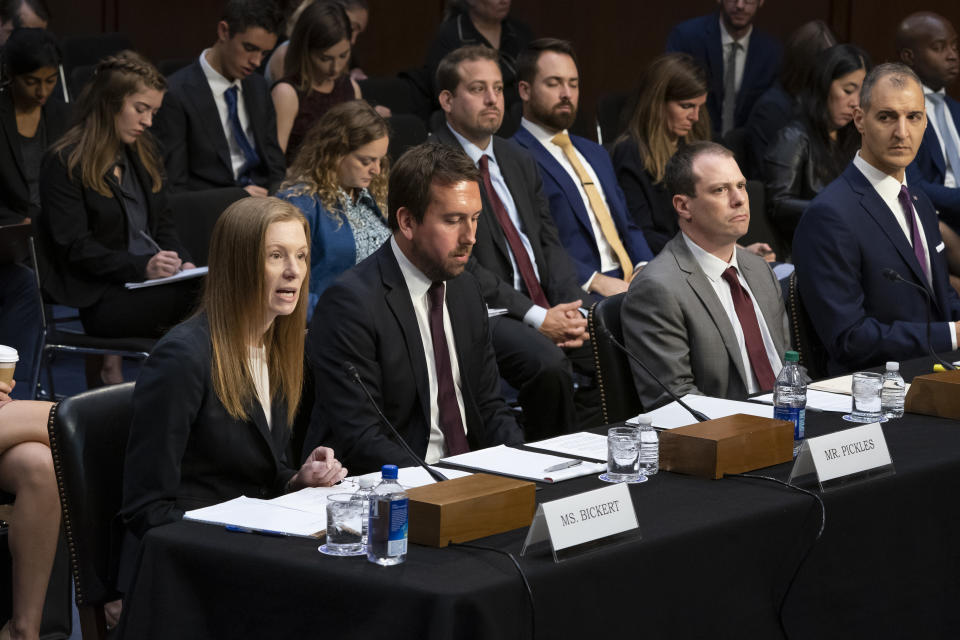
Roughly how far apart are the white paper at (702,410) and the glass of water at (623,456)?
35 cm

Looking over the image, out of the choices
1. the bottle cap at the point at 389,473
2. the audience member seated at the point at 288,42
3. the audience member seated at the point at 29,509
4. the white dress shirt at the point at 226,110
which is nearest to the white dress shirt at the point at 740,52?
the audience member seated at the point at 288,42

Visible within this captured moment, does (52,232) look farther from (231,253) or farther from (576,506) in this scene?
(576,506)

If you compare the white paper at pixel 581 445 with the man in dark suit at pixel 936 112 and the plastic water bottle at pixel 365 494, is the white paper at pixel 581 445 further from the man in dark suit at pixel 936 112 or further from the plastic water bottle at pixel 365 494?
the man in dark suit at pixel 936 112

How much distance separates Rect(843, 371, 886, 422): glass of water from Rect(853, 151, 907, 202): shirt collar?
1.13 metres

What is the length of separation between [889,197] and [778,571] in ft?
6.34

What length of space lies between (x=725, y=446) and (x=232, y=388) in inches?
35.3

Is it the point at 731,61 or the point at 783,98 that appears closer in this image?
the point at 783,98

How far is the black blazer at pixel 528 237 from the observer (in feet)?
14.4

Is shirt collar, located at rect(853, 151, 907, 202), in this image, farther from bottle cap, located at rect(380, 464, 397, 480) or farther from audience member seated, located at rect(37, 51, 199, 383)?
bottle cap, located at rect(380, 464, 397, 480)

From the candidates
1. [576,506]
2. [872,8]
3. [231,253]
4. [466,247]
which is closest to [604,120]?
[872,8]

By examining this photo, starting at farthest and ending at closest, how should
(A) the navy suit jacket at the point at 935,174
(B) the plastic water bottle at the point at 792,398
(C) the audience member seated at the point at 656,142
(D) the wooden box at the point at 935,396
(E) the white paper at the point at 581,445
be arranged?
1. (A) the navy suit jacket at the point at 935,174
2. (C) the audience member seated at the point at 656,142
3. (D) the wooden box at the point at 935,396
4. (B) the plastic water bottle at the point at 792,398
5. (E) the white paper at the point at 581,445

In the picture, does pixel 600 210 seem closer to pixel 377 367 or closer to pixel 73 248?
pixel 73 248

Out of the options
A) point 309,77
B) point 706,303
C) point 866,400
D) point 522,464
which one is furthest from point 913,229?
point 309,77

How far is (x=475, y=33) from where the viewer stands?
645 cm
